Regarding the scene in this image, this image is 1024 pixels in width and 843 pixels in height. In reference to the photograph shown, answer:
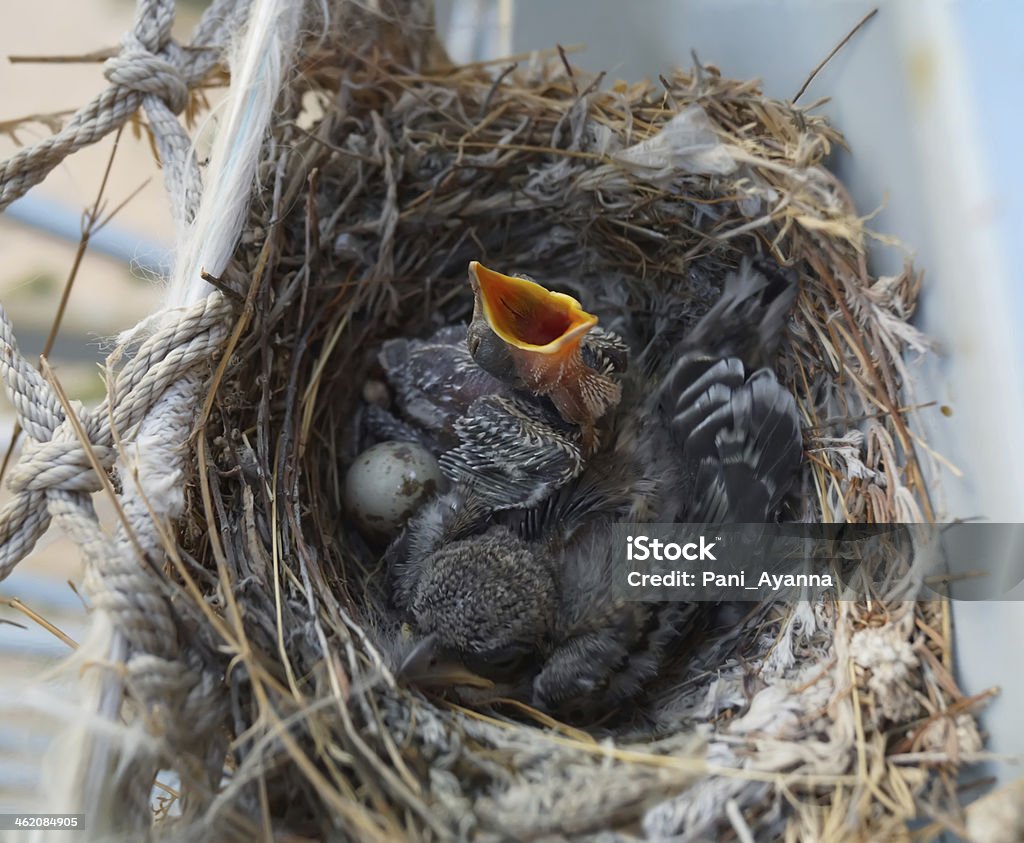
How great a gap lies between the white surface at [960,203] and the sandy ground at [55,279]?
3.29 feet

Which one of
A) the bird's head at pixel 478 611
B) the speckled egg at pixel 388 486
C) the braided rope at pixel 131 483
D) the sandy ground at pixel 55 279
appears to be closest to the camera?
the braided rope at pixel 131 483

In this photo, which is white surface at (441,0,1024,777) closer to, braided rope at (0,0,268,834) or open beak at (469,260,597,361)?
open beak at (469,260,597,361)

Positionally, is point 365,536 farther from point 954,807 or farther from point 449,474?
point 954,807

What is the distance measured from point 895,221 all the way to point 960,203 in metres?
0.11

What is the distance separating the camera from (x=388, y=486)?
3.91 ft

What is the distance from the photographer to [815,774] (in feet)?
2.59

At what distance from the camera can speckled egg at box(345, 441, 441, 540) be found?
3.92 ft

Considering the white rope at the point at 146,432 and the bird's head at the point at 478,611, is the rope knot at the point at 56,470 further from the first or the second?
the bird's head at the point at 478,611

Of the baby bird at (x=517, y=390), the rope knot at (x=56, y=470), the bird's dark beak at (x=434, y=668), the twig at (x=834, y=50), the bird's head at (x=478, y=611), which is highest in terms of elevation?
the twig at (x=834, y=50)

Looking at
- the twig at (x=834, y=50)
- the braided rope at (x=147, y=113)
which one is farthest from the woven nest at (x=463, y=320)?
Result: the braided rope at (x=147, y=113)

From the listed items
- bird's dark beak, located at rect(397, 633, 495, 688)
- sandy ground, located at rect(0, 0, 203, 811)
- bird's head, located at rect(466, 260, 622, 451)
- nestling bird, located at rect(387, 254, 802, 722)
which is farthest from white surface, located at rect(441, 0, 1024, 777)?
sandy ground, located at rect(0, 0, 203, 811)

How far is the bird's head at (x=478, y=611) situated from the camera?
1.00m

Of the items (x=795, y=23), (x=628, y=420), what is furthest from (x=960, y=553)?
(x=795, y=23)

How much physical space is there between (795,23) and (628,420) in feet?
2.21
